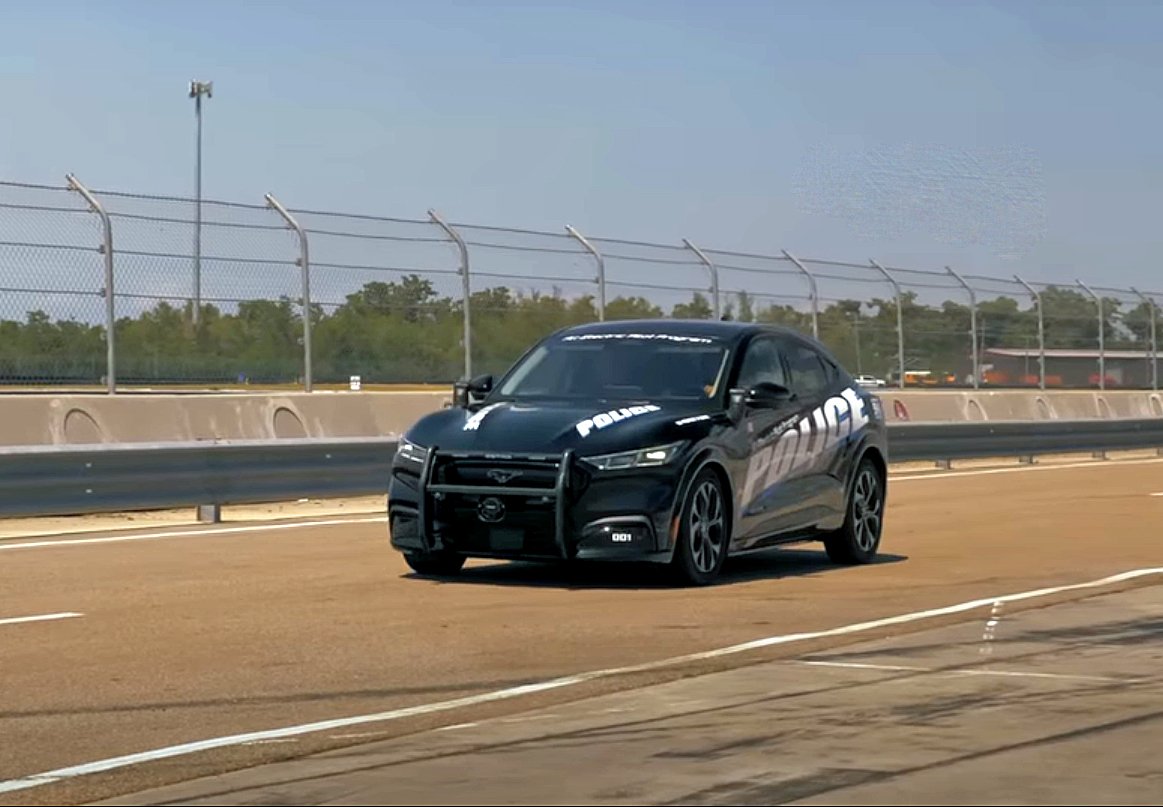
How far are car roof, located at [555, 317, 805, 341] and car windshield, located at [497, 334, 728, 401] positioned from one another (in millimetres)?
76

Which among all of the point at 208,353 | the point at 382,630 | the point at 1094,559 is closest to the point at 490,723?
the point at 382,630

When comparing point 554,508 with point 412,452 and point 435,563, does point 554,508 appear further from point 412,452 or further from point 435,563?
point 435,563

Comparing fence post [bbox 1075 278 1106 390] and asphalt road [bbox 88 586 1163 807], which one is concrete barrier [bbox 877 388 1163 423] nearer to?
fence post [bbox 1075 278 1106 390]

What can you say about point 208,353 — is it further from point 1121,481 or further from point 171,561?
point 1121,481

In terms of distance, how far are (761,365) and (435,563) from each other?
2339 mm

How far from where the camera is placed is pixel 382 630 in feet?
33.9

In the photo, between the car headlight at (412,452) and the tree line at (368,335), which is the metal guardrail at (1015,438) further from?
the car headlight at (412,452)

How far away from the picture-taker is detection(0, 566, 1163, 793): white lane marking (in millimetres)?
6863

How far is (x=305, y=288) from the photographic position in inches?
898

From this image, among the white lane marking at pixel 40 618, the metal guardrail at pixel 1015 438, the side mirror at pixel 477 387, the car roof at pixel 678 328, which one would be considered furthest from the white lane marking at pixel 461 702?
the metal guardrail at pixel 1015 438

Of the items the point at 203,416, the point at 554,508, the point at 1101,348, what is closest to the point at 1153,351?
the point at 1101,348

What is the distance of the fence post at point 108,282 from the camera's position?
20.3 metres

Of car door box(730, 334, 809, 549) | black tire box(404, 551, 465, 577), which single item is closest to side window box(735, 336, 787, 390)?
car door box(730, 334, 809, 549)

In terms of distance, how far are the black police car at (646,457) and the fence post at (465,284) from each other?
10395mm
